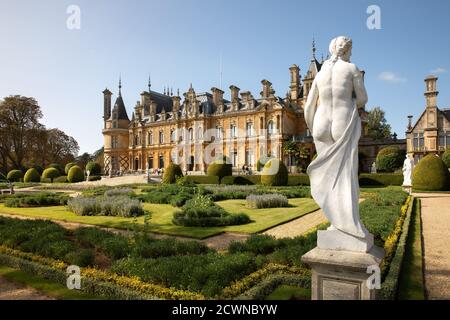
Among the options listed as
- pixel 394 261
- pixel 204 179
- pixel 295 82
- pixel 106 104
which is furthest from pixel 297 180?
pixel 106 104

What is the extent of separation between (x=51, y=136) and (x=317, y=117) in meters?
58.5

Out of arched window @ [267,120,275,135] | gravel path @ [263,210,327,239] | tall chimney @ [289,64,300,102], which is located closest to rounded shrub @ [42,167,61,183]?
arched window @ [267,120,275,135]

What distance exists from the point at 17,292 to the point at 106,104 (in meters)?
52.5

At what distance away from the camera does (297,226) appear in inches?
399

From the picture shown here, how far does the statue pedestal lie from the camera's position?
3291 mm

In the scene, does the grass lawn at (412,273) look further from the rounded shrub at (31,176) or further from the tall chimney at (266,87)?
the rounded shrub at (31,176)

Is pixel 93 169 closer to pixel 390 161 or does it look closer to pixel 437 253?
pixel 390 161

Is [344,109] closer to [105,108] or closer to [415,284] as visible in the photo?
[415,284]

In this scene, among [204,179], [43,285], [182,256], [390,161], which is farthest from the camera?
[390,161]

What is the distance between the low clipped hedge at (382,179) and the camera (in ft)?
83.4

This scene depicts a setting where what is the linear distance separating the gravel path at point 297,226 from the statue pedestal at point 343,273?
492 centimetres

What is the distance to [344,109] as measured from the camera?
3562 millimetres

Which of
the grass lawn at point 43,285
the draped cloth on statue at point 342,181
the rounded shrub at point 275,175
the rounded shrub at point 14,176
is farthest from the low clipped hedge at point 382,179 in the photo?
the rounded shrub at point 14,176
